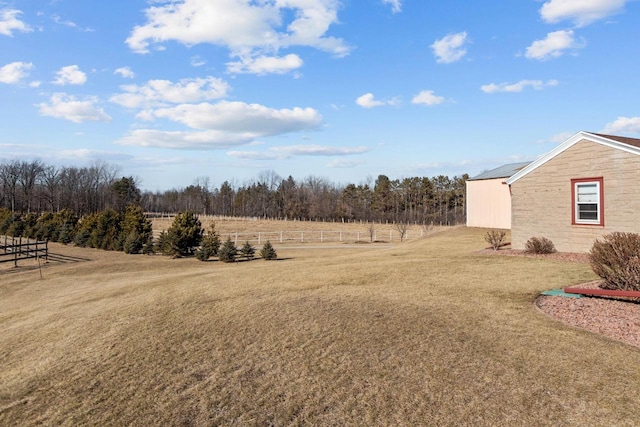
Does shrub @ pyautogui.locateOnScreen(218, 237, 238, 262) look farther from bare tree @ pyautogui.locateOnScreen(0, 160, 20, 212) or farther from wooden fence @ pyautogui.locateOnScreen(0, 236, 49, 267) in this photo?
bare tree @ pyautogui.locateOnScreen(0, 160, 20, 212)

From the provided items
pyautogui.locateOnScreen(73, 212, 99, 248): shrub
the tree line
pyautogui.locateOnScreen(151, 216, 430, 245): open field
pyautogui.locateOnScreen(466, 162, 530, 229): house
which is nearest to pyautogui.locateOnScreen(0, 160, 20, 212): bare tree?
the tree line

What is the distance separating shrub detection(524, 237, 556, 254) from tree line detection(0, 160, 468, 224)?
5984 centimetres

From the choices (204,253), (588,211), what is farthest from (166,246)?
(588,211)

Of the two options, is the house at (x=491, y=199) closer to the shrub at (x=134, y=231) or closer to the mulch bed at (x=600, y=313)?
the mulch bed at (x=600, y=313)

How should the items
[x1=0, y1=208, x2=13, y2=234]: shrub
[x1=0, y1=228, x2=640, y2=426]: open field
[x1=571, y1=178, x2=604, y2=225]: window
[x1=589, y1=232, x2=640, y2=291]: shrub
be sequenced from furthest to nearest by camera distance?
[x1=0, y1=208, x2=13, y2=234]: shrub < [x1=571, y1=178, x2=604, y2=225]: window < [x1=589, y1=232, x2=640, y2=291]: shrub < [x1=0, y1=228, x2=640, y2=426]: open field

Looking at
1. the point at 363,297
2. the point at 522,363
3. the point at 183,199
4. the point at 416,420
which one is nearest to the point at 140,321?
the point at 363,297

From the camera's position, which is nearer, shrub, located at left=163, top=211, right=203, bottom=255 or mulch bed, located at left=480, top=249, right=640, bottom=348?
mulch bed, located at left=480, top=249, right=640, bottom=348

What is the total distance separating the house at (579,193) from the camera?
46.3ft

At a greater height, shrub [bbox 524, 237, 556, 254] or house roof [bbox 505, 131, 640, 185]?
house roof [bbox 505, 131, 640, 185]

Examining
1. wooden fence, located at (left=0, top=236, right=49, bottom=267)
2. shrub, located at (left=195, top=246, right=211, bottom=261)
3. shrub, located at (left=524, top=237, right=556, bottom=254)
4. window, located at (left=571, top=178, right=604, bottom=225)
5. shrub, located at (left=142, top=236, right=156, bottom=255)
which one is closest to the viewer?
window, located at (left=571, top=178, right=604, bottom=225)

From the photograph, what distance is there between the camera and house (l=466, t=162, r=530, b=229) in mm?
29594

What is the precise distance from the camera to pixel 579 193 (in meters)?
15.6

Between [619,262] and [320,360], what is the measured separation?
23.5 ft

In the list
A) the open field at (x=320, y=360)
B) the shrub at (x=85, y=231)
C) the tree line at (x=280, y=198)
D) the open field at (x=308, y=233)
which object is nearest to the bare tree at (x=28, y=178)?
the tree line at (x=280, y=198)
